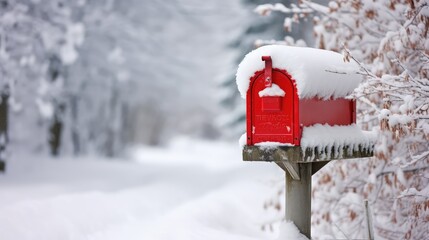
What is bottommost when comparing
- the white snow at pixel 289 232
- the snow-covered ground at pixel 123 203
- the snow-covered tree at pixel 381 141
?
the snow-covered ground at pixel 123 203

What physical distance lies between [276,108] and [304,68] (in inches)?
17.0

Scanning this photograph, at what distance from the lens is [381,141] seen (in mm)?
7121

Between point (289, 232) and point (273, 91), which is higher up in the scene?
point (273, 91)

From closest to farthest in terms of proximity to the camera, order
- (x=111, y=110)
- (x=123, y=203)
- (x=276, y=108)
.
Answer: (x=276, y=108), (x=123, y=203), (x=111, y=110)

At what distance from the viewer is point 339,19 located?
7496 mm

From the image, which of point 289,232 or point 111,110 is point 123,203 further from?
point 111,110

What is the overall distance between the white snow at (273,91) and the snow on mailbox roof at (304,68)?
6.8 inches

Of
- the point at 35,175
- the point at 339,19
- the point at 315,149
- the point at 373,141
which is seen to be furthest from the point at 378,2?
the point at 35,175

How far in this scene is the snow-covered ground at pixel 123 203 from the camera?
8523 millimetres

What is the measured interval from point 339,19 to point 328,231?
264 centimetres

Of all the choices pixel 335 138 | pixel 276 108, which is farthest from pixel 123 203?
pixel 276 108

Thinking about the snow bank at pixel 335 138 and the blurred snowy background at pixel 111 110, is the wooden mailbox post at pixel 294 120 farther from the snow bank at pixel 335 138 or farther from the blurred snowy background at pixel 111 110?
the blurred snowy background at pixel 111 110

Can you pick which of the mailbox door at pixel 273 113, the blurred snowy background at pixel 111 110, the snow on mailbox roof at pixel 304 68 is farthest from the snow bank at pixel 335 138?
the blurred snowy background at pixel 111 110

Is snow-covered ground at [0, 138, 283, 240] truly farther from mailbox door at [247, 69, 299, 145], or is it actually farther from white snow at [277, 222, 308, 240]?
mailbox door at [247, 69, 299, 145]
